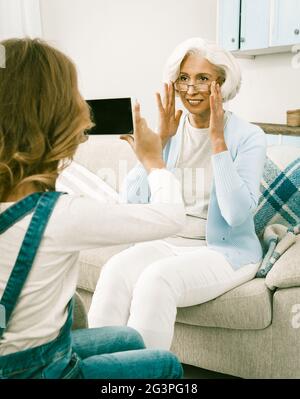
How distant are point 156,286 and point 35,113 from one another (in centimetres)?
59

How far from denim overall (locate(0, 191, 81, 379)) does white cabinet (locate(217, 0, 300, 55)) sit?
7.27ft

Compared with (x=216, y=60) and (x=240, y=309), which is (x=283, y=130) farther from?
(x=240, y=309)

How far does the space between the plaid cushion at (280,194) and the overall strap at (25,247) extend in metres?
1.04

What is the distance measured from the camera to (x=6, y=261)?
0.67 m

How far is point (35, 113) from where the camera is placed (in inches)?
27.3

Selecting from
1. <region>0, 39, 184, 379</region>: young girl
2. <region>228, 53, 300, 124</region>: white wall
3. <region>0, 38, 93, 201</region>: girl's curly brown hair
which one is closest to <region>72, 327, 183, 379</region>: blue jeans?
<region>0, 39, 184, 379</region>: young girl

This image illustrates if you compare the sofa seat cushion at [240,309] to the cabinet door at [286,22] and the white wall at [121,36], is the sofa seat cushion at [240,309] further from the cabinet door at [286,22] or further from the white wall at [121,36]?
the cabinet door at [286,22]

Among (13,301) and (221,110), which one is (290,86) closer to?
(221,110)

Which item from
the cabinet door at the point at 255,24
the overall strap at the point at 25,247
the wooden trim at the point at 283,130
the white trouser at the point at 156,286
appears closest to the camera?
the overall strap at the point at 25,247

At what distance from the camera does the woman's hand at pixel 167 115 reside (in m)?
1.30

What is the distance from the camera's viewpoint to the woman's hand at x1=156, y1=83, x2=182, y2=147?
130cm

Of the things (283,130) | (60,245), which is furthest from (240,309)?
(283,130)

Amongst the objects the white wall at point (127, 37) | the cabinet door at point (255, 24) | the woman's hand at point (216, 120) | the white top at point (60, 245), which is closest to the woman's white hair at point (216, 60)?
the woman's hand at point (216, 120)

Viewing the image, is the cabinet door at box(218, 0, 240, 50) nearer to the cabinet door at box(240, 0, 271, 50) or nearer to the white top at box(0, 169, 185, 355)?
the cabinet door at box(240, 0, 271, 50)
